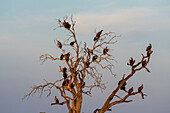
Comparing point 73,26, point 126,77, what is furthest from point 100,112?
point 73,26

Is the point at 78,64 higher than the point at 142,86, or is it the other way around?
the point at 78,64

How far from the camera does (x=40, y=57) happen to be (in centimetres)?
705

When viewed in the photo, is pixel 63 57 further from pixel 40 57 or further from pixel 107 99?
pixel 107 99

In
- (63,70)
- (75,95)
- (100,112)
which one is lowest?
(100,112)

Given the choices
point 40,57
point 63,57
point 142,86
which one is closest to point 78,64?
point 63,57

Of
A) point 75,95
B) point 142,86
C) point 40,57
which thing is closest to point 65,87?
point 75,95

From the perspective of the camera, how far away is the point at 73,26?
6.99 m

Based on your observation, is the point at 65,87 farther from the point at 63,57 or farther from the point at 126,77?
the point at 126,77

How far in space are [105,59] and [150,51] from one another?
2.93ft

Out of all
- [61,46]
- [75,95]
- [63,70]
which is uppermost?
[61,46]

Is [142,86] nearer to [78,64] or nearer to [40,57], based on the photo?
[78,64]

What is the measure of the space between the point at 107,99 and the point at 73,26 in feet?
5.02

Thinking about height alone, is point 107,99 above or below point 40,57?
below

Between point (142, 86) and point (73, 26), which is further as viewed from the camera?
point (73, 26)
